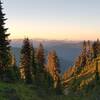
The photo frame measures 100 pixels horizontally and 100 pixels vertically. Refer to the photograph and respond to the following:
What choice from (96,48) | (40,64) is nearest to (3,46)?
(40,64)

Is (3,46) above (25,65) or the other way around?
above

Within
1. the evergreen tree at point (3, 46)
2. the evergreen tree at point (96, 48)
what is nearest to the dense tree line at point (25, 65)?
the evergreen tree at point (3, 46)

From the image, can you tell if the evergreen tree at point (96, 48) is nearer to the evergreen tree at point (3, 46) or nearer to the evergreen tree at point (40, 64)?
the evergreen tree at point (40, 64)

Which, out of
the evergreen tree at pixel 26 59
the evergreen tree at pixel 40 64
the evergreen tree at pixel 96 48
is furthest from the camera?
the evergreen tree at pixel 96 48

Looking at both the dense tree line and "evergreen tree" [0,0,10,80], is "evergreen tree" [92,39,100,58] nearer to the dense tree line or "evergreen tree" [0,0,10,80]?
the dense tree line

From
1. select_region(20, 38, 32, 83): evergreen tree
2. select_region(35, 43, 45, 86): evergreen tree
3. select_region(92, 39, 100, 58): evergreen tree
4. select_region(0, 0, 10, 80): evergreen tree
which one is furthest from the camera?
select_region(92, 39, 100, 58): evergreen tree

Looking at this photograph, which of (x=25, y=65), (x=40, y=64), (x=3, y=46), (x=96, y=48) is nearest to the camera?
(x=3, y=46)

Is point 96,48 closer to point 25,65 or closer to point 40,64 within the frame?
point 40,64

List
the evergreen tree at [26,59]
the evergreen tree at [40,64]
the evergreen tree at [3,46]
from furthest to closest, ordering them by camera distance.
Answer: the evergreen tree at [40,64] < the evergreen tree at [26,59] < the evergreen tree at [3,46]

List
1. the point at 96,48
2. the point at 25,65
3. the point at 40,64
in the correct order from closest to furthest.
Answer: the point at 25,65 < the point at 40,64 < the point at 96,48

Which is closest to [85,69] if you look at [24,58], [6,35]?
[24,58]

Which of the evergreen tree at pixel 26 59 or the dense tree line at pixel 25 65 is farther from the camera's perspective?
the evergreen tree at pixel 26 59

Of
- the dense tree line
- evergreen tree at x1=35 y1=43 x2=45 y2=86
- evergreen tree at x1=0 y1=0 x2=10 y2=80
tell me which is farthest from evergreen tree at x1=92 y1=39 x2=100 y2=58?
evergreen tree at x1=0 y1=0 x2=10 y2=80

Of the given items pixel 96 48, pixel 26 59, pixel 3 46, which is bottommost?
pixel 96 48
